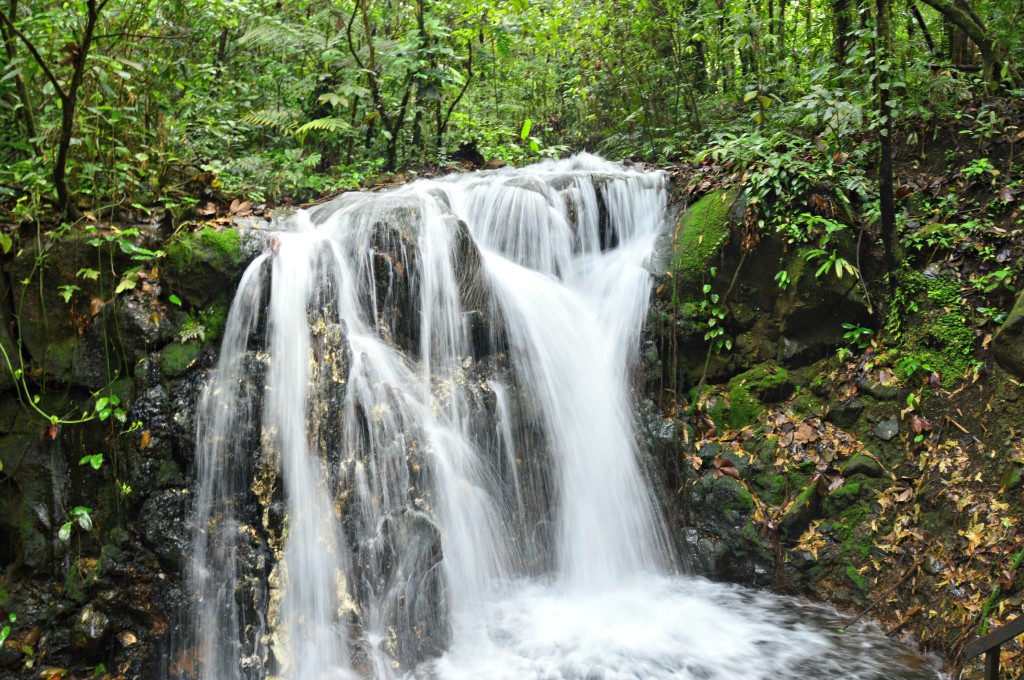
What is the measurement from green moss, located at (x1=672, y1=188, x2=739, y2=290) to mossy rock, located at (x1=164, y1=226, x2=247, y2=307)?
12.7ft

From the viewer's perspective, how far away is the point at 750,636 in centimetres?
Result: 433

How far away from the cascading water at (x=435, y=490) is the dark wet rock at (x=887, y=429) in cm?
144

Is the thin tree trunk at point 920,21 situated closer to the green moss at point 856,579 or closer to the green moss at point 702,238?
the green moss at point 702,238

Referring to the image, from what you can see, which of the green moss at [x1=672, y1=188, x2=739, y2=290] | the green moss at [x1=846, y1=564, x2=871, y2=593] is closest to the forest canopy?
the green moss at [x1=672, y1=188, x2=739, y2=290]

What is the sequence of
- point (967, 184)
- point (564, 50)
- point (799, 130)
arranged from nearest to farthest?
point (967, 184) < point (799, 130) < point (564, 50)

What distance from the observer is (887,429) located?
4.79 m

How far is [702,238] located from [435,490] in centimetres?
334

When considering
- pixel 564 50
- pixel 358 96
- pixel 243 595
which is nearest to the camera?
pixel 243 595

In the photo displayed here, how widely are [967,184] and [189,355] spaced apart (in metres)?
6.45

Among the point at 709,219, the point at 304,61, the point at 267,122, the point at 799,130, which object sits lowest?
the point at 709,219

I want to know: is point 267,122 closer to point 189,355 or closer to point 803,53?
point 189,355

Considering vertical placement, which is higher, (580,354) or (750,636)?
(580,354)

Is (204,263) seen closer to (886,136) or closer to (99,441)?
(99,441)

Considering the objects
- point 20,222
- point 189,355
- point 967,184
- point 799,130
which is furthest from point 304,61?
point 967,184
